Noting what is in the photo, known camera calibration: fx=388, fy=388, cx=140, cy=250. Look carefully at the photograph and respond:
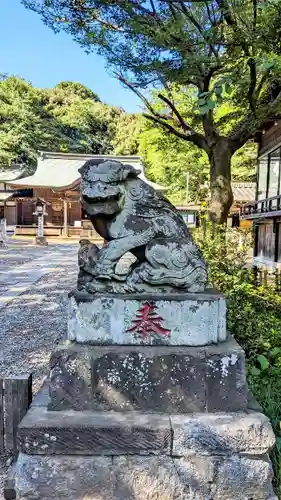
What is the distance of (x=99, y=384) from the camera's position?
1942mm

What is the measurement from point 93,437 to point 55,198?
24.9 metres

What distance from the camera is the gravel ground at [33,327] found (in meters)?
4.10

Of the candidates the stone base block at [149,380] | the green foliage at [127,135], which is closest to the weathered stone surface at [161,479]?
the stone base block at [149,380]

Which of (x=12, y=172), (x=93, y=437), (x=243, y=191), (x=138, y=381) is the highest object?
(x=12, y=172)

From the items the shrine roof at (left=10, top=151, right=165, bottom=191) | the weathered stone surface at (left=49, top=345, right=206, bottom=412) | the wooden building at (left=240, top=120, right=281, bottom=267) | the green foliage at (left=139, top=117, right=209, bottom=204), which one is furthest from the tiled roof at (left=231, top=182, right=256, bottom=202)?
the weathered stone surface at (left=49, top=345, right=206, bottom=412)

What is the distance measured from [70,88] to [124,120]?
7.52m

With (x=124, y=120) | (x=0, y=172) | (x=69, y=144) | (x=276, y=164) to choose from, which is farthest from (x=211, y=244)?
(x=124, y=120)

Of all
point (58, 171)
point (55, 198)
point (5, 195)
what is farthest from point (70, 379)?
point (58, 171)

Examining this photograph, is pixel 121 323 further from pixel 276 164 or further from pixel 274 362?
pixel 276 164

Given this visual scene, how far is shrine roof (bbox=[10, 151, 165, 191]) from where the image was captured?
24.6 meters

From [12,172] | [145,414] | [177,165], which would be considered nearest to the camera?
[145,414]

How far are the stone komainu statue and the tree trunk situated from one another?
18.7ft

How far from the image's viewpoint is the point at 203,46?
6.26 meters

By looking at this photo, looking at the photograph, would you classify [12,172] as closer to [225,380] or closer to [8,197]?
[8,197]
